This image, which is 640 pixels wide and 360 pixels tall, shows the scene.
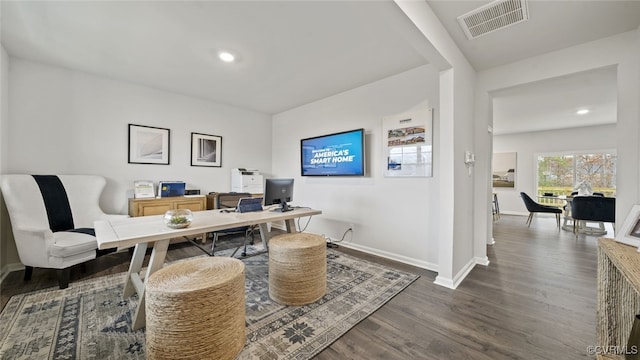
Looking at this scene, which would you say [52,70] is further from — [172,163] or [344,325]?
[344,325]

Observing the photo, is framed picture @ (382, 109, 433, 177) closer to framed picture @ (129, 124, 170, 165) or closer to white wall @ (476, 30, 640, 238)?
white wall @ (476, 30, 640, 238)

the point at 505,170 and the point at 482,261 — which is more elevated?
the point at 505,170

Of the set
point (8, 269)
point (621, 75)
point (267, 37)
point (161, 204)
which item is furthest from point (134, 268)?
point (621, 75)

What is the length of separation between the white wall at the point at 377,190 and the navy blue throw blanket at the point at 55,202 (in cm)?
317

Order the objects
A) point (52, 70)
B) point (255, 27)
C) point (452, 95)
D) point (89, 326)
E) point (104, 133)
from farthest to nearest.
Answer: point (104, 133) < point (52, 70) < point (452, 95) < point (255, 27) < point (89, 326)

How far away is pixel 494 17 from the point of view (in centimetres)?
196

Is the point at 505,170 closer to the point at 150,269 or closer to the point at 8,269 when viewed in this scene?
the point at 150,269

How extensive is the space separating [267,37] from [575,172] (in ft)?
28.5

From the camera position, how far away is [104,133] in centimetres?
325

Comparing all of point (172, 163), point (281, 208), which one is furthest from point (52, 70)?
point (281, 208)

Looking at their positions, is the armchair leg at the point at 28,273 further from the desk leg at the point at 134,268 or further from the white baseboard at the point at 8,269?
the desk leg at the point at 134,268

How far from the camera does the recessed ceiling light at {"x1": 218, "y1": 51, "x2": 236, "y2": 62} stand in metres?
2.57

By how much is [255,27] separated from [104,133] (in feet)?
9.11

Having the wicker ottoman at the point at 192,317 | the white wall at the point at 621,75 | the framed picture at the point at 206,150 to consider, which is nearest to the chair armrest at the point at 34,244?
the wicker ottoman at the point at 192,317
